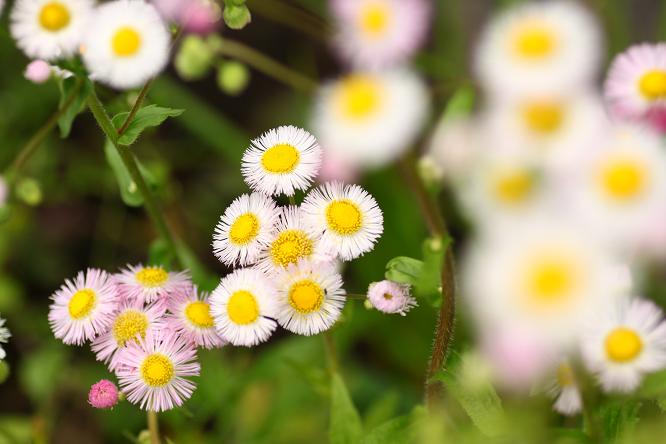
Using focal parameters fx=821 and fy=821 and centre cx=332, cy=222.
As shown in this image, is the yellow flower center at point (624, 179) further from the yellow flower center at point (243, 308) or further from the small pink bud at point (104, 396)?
the small pink bud at point (104, 396)

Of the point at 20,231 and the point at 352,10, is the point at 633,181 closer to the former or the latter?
the point at 352,10

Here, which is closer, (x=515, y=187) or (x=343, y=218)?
(x=515, y=187)

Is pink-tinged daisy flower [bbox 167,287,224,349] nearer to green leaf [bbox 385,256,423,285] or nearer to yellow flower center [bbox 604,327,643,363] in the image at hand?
green leaf [bbox 385,256,423,285]

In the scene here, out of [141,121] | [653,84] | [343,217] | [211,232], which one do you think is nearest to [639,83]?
[653,84]

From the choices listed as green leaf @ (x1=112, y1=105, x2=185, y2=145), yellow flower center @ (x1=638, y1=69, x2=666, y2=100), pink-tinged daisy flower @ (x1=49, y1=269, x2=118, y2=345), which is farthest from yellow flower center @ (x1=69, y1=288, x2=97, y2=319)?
yellow flower center @ (x1=638, y1=69, x2=666, y2=100)

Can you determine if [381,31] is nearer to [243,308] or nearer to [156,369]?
[243,308]
